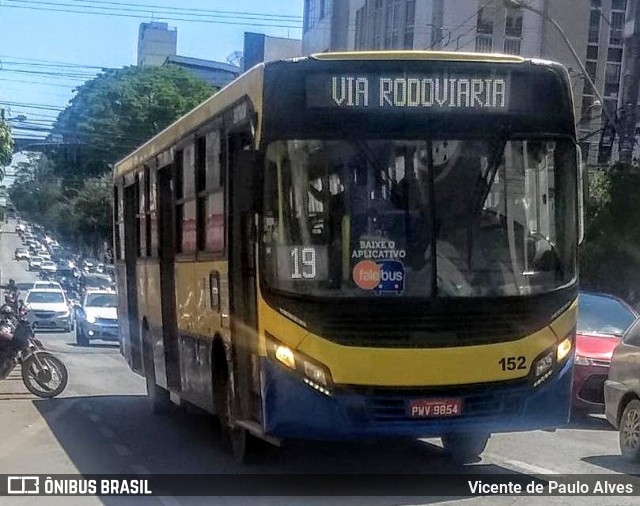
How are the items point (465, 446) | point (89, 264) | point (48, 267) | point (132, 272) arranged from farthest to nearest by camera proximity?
point (48, 267)
point (89, 264)
point (132, 272)
point (465, 446)

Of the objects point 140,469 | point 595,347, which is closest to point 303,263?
point 140,469

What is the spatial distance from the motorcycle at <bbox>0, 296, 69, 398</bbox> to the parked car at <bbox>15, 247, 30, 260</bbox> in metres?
65.9

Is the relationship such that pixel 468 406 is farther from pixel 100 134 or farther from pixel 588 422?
pixel 100 134

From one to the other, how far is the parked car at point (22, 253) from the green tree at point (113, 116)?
37.1 m

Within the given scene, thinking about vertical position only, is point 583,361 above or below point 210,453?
above

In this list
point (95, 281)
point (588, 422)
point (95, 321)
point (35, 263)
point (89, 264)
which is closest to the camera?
point (588, 422)

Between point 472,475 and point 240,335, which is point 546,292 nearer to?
point 472,475

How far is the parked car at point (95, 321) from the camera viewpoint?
31516 millimetres

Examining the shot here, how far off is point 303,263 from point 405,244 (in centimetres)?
76

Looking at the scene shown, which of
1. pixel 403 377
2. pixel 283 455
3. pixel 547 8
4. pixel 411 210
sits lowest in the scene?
pixel 283 455

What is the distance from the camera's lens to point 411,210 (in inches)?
338

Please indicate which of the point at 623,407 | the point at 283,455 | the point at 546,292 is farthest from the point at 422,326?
the point at 623,407

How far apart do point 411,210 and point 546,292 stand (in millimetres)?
1255

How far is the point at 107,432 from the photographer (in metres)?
12.9
